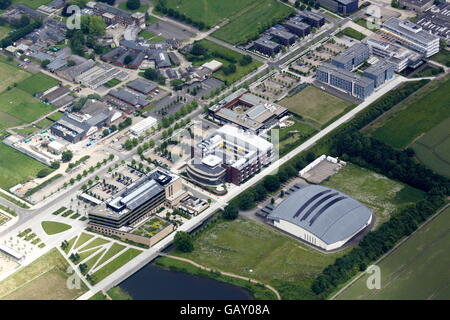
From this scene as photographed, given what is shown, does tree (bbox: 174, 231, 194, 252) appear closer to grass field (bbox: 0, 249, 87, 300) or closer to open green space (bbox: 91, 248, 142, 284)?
open green space (bbox: 91, 248, 142, 284)

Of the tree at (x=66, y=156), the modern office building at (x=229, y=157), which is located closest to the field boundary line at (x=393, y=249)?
the modern office building at (x=229, y=157)

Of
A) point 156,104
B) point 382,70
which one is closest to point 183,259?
A: point 156,104

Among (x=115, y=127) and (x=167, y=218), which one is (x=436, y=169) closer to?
(x=167, y=218)

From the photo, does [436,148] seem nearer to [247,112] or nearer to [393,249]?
[393,249]

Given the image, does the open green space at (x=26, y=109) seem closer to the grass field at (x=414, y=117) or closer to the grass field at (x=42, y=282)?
the grass field at (x=42, y=282)

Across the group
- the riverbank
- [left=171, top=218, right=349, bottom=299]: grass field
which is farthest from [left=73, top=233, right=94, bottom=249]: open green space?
[left=171, top=218, right=349, bottom=299]: grass field
